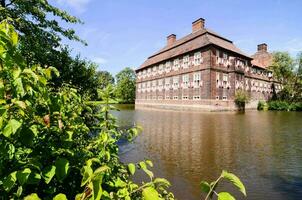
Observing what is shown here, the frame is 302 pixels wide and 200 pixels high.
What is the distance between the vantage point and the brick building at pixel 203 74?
39844mm

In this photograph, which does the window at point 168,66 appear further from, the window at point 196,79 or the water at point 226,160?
the water at point 226,160

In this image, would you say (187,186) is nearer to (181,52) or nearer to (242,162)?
(242,162)

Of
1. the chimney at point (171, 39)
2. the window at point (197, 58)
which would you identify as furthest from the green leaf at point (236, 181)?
the chimney at point (171, 39)

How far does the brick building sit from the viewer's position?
39844 mm

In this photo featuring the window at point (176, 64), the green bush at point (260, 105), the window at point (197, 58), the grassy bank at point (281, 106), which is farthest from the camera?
the window at point (176, 64)

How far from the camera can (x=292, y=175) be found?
7.99 meters

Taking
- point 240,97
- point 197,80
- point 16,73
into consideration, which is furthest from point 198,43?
point 16,73

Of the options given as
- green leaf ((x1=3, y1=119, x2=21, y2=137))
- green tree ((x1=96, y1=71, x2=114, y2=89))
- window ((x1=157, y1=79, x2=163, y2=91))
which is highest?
window ((x1=157, y1=79, x2=163, y2=91))

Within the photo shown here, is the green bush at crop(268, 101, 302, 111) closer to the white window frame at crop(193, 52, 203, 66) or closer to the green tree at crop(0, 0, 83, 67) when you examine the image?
the white window frame at crop(193, 52, 203, 66)

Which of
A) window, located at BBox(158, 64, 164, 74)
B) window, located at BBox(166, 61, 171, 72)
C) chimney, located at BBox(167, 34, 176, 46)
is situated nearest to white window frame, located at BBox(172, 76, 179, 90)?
window, located at BBox(166, 61, 171, 72)

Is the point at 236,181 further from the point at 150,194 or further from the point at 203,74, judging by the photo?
the point at 203,74

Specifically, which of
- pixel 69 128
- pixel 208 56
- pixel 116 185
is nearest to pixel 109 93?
pixel 69 128

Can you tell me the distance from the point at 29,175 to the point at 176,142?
38.6ft

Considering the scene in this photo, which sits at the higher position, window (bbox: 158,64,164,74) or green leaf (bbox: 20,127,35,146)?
window (bbox: 158,64,164,74)
